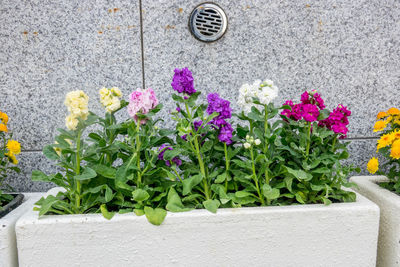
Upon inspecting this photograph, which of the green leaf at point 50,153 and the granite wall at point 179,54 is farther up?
the granite wall at point 179,54

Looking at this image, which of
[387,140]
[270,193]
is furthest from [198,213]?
[387,140]

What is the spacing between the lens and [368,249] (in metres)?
1.20

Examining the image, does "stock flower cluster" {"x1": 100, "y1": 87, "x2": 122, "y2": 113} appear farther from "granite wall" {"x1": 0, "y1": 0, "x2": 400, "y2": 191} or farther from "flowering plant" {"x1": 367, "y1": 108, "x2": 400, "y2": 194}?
"flowering plant" {"x1": 367, "y1": 108, "x2": 400, "y2": 194}

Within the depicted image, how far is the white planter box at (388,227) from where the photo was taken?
125cm

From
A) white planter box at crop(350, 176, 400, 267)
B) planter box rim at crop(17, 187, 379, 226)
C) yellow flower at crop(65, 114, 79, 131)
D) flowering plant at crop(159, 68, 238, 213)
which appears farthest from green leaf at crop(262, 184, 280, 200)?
yellow flower at crop(65, 114, 79, 131)

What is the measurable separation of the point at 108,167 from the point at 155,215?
28cm

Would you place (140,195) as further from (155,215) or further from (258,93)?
(258,93)

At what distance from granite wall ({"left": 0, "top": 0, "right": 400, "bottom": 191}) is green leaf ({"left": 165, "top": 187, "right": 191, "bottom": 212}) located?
2.20ft

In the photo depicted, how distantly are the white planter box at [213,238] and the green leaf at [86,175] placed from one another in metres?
0.14

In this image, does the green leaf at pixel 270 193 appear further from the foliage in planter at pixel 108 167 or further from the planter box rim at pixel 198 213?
the foliage in planter at pixel 108 167

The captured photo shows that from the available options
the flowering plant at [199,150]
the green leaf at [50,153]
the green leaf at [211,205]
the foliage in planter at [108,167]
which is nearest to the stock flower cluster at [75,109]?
the foliage in planter at [108,167]

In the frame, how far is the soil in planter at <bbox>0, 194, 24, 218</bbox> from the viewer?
1291mm

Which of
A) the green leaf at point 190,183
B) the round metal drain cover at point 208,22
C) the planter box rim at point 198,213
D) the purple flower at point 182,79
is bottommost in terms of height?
the planter box rim at point 198,213

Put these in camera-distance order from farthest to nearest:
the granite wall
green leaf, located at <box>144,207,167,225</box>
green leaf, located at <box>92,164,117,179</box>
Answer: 1. the granite wall
2. green leaf, located at <box>92,164,117,179</box>
3. green leaf, located at <box>144,207,167,225</box>
